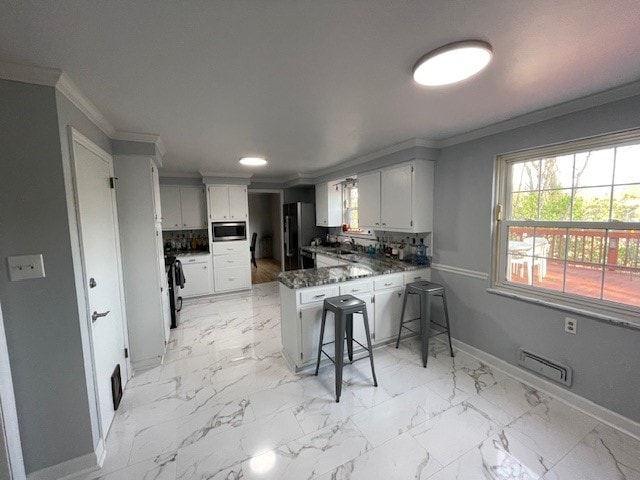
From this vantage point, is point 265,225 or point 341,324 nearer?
point 341,324

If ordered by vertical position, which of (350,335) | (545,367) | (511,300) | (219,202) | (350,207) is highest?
(219,202)

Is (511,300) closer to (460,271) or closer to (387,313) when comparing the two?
(460,271)

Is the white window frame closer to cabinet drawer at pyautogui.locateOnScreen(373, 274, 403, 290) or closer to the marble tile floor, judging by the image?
the marble tile floor

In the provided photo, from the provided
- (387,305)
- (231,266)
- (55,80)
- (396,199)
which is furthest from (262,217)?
(55,80)

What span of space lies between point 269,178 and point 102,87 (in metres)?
3.99

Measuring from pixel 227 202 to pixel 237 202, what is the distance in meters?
0.18

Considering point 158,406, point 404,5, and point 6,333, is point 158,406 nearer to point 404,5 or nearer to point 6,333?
point 6,333

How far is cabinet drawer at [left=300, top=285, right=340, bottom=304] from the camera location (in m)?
2.43

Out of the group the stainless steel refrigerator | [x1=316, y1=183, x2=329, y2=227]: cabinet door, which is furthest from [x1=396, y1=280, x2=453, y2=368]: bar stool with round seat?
the stainless steel refrigerator

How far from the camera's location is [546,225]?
223 cm

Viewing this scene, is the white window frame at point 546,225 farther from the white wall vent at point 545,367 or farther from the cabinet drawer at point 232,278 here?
the cabinet drawer at point 232,278

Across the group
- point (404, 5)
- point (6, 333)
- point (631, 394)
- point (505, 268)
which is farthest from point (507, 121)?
point (6, 333)

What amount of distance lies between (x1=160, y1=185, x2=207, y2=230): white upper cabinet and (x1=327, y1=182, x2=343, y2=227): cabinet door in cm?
235

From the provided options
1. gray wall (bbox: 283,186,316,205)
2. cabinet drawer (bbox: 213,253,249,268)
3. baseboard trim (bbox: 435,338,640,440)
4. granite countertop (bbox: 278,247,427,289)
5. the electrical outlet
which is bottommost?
baseboard trim (bbox: 435,338,640,440)
